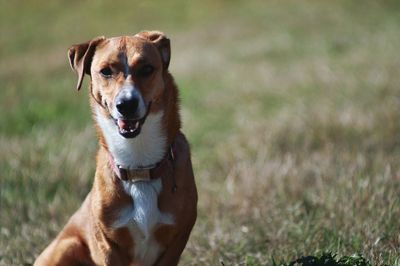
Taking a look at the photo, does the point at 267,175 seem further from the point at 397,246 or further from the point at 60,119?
the point at 60,119

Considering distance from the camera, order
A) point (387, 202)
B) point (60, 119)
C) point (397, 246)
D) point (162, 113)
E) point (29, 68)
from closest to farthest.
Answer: point (162, 113)
point (397, 246)
point (387, 202)
point (60, 119)
point (29, 68)

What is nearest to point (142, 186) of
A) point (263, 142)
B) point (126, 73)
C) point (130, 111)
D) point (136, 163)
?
point (136, 163)

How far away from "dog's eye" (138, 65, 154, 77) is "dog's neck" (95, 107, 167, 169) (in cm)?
33

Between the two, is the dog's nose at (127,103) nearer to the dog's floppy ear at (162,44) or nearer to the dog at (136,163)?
the dog at (136,163)

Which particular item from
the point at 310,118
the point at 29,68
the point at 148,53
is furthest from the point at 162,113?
the point at 29,68

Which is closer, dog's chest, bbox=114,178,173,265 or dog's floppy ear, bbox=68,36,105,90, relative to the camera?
dog's chest, bbox=114,178,173,265

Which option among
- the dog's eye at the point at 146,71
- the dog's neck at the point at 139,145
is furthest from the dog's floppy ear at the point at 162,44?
the dog's neck at the point at 139,145

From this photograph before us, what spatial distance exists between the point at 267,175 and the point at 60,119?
5546mm

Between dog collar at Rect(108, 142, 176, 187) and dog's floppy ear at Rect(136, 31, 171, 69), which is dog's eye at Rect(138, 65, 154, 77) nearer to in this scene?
dog's floppy ear at Rect(136, 31, 171, 69)

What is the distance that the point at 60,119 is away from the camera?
12.5 m

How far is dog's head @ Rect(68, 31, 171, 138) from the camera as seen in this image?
5.01m

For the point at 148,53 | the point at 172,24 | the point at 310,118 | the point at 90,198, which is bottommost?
the point at 172,24

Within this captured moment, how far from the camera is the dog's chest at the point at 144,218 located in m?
5.08

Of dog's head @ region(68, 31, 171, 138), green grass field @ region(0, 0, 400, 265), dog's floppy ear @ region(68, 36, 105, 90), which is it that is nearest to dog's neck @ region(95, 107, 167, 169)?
dog's head @ region(68, 31, 171, 138)
